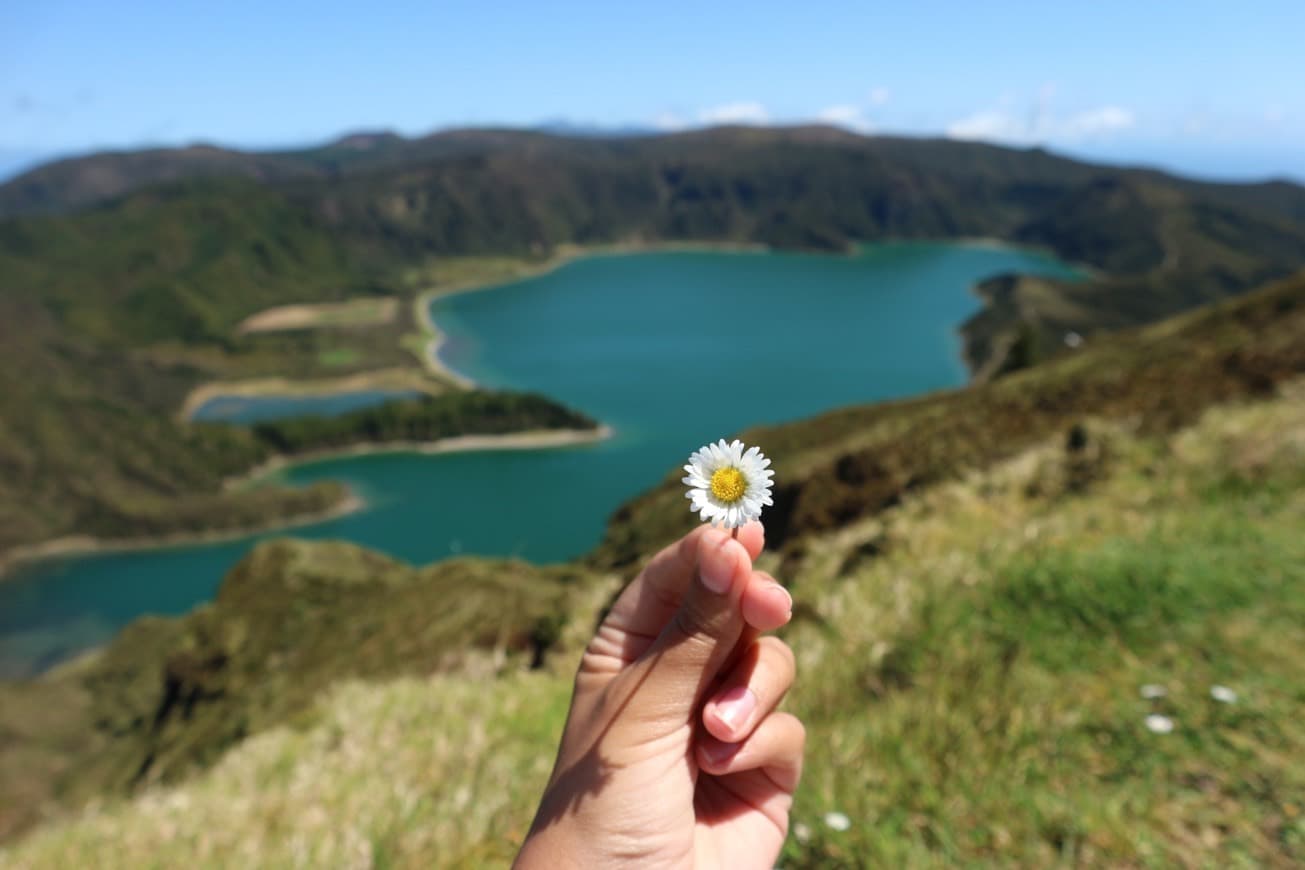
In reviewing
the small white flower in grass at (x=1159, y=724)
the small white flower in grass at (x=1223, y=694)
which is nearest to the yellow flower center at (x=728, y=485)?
the small white flower in grass at (x=1159, y=724)

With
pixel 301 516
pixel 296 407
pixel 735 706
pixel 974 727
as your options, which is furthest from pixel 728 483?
pixel 296 407

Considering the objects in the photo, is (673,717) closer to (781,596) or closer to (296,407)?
(781,596)

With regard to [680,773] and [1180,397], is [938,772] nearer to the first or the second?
[680,773]

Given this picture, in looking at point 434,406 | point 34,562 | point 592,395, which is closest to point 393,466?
point 434,406

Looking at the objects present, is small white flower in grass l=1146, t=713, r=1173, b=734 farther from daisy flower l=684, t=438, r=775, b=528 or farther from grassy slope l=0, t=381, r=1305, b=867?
daisy flower l=684, t=438, r=775, b=528

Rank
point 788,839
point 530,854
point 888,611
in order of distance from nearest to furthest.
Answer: point 530,854, point 788,839, point 888,611

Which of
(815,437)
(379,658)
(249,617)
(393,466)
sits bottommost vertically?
(393,466)

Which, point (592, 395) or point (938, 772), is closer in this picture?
point (938, 772)
